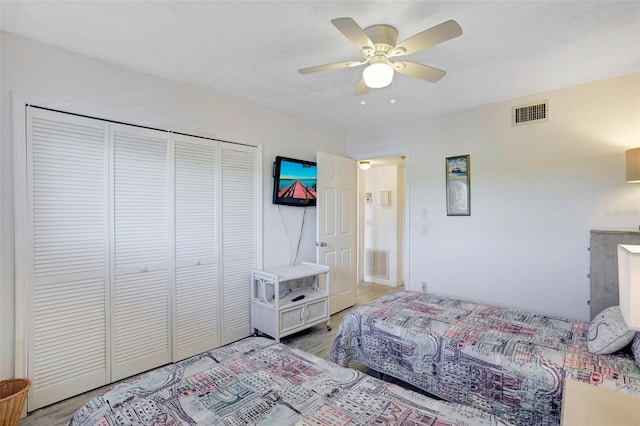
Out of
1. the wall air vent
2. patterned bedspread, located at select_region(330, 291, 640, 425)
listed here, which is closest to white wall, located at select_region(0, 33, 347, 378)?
patterned bedspread, located at select_region(330, 291, 640, 425)

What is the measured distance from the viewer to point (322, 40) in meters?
2.07

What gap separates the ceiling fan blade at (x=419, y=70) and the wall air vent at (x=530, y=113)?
1.67 meters

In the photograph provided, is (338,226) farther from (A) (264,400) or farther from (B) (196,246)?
(A) (264,400)

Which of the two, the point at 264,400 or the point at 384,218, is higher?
the point at 384,218

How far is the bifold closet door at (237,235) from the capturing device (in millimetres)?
3176

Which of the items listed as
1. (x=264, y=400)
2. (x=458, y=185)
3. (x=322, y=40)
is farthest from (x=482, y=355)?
(x=322, y=40)

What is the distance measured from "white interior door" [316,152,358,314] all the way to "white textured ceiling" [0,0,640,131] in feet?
3.91

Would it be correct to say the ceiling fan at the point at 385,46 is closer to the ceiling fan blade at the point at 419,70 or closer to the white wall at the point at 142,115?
the ceiling fan blade at the point at 419,70

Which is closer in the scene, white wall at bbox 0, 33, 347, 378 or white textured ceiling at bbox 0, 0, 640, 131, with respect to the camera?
white textured ceiling at bbox 0, 0, 640, 131

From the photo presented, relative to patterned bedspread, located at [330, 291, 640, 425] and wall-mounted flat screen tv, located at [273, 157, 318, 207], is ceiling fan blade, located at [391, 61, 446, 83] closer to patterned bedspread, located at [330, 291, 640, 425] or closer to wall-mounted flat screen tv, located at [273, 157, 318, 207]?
patterned bedspread, located at [330, 291, 640, 425]

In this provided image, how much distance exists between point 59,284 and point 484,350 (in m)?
2.94

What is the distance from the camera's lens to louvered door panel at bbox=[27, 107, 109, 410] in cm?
212

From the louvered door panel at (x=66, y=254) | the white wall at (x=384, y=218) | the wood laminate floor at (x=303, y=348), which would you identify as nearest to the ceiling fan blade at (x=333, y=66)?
the louvered door panel at (x=66, y=254)

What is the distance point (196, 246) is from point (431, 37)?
2.56 meters
